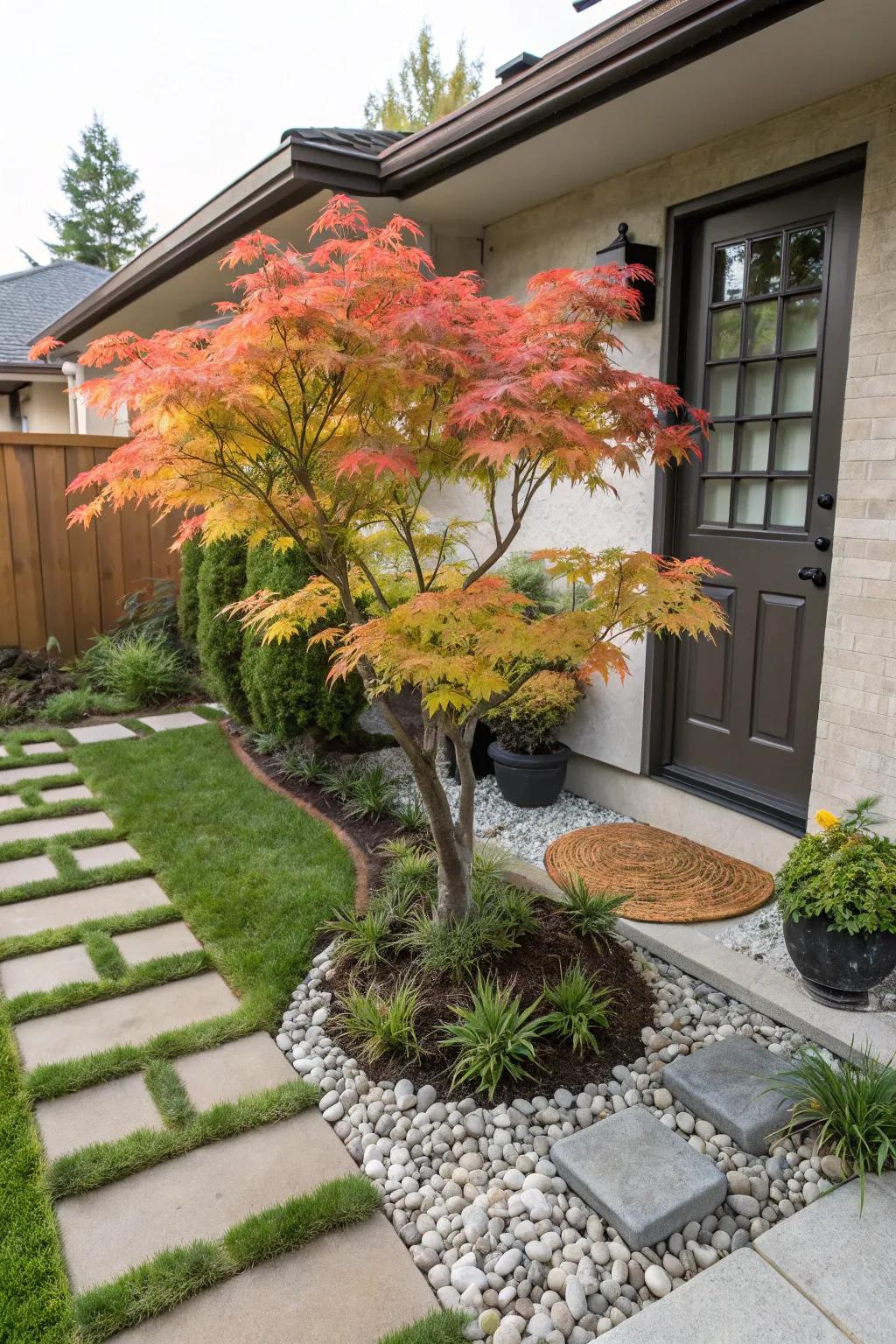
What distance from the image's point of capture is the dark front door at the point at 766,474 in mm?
3459

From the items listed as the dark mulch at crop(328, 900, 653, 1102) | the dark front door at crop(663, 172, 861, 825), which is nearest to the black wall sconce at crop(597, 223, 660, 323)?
the dark front door at crop(663, 172, 861, 825)

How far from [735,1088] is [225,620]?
3898mm

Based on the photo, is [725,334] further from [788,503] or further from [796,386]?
[788,503]

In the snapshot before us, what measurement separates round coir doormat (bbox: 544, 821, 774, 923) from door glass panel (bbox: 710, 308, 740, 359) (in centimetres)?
216

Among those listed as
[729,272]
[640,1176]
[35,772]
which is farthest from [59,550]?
[640,1176]

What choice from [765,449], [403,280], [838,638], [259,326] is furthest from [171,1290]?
[765,449]

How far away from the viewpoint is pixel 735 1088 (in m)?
2.41

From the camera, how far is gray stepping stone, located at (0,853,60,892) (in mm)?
3656

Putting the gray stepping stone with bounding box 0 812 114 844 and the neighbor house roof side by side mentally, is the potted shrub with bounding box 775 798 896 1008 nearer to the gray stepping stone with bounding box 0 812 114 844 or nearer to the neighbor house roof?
the gray stepping stone with bounding box 0 812 114 844

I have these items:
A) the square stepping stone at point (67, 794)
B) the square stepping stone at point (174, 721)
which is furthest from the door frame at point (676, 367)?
the square stepping stone at point (174, 721)

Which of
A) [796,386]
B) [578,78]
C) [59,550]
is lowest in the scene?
[59,550]

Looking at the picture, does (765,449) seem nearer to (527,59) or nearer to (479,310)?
(479,310)

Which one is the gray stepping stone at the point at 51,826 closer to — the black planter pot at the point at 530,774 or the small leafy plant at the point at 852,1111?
the black planter pot at the point at 530,774

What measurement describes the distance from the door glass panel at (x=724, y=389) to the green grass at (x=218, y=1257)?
10.8 feet
